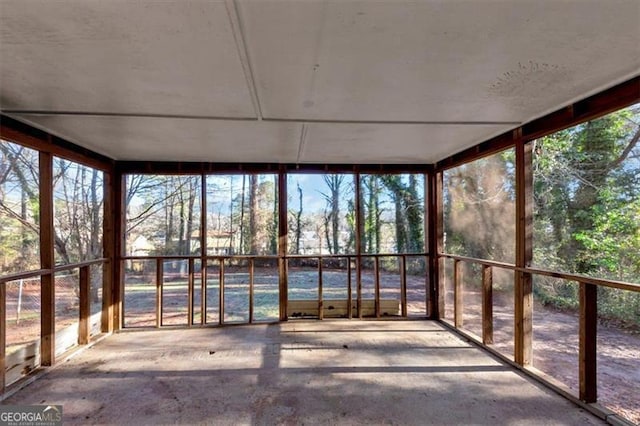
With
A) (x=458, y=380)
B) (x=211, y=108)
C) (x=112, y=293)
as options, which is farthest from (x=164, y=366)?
(x=458, y=380)

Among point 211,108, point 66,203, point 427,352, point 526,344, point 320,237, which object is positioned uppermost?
point 211,108

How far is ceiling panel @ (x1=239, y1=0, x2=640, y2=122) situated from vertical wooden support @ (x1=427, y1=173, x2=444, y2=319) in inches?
107

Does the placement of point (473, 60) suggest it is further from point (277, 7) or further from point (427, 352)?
point (427, 352)

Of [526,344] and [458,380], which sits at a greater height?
[526,344]

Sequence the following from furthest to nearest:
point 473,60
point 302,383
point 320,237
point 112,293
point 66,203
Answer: point 320,237 < point 112,293 < point 66,203 < point 302,383 < point 473,60

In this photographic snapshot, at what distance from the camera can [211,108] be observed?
294 centimetres

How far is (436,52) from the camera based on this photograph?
1985 mm

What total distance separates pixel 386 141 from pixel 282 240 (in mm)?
2403

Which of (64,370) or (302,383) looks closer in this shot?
(302,383)

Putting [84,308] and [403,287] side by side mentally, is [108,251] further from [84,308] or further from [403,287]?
[403,287]

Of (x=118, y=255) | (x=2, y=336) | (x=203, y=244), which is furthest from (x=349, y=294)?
(x=2, y=336)

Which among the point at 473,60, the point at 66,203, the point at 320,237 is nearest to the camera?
the point at 473,60

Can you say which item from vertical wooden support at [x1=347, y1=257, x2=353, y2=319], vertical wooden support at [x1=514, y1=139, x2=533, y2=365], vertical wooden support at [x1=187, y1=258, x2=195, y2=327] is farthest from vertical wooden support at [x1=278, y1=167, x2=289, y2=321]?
vertical wooden support at [x1=514, y1=139, x2=533, y2=365]

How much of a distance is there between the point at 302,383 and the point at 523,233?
275 cm
